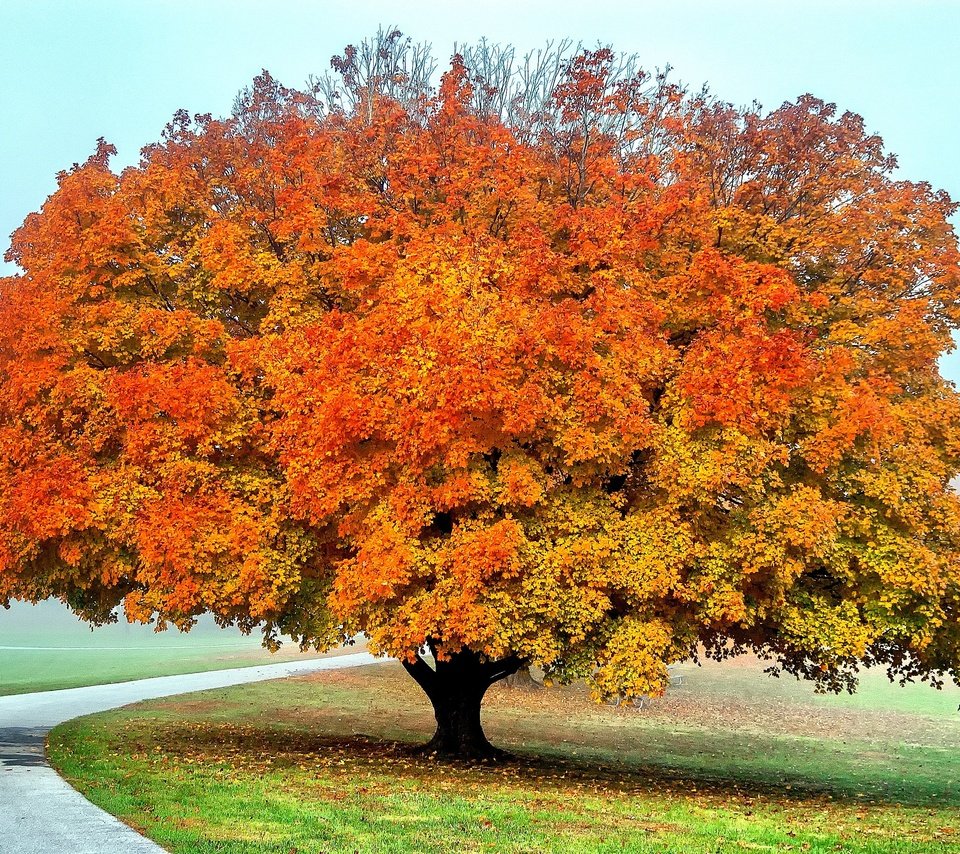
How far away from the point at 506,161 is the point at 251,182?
18.1 ft

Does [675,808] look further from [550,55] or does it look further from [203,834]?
[550,55]

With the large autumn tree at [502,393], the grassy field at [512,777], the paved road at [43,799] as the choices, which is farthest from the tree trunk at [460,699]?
the paved road at [43,799]

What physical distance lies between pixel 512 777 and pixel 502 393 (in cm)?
716

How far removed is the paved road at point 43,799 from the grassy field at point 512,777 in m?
0.34

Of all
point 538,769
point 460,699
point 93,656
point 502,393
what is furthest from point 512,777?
point 93,656

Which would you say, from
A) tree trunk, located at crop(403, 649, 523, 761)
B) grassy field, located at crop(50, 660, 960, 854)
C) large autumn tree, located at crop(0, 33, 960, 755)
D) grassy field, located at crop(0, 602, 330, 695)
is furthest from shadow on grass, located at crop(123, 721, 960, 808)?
grassy field, located at crop(0, 602, 330, 695)

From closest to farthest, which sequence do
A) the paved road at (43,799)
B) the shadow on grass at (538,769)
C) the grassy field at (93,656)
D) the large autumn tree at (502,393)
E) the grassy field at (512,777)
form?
the paved road at (43,799), the grassy field at (512,777), the large autumn tree at (502,393), the shadow on grass at (538,769), the grassy field at (93,656)

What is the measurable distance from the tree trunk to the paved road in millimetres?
7665

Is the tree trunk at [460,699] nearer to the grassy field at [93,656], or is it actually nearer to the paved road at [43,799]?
the paved road at [43,799]

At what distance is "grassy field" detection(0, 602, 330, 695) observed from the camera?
136ft

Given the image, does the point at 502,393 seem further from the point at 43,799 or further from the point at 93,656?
the point at 93,656

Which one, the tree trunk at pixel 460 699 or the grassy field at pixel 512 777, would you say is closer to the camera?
the grassy field at pixel 512 777

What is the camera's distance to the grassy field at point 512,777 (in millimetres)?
11117

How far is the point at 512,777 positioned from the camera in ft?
55.0
